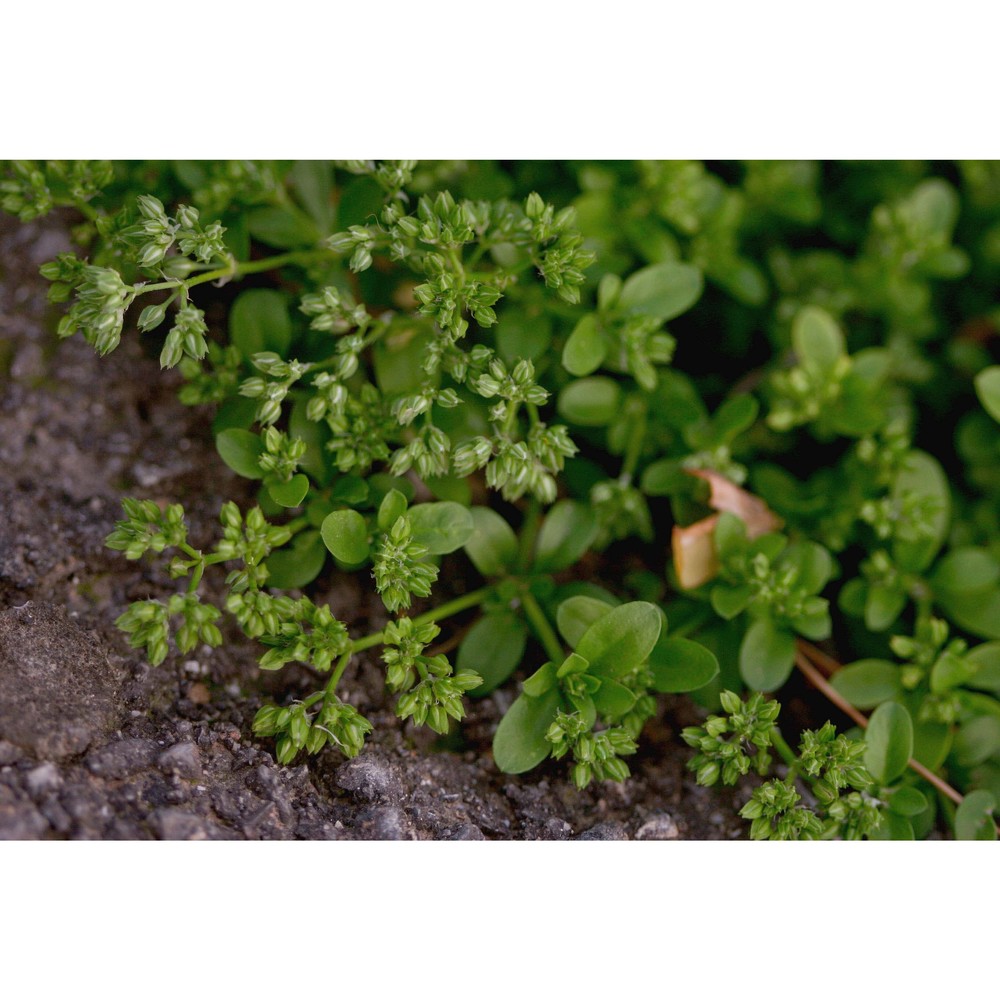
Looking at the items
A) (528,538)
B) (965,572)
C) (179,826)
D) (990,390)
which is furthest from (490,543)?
(990,390)

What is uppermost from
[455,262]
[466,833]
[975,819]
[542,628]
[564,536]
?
[455,262]

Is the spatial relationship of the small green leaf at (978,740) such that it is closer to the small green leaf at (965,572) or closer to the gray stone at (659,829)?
the small green leaf at (965,572)

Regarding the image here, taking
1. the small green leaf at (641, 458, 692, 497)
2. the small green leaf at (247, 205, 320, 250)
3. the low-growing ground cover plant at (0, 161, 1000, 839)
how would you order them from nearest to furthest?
1. the low-growing ground cover plant at (0, 161, 1000, 839)
2. the small green leaf at (247, 205, 320, 250)
3. the small green leaf at (641, 458, 692, 497)

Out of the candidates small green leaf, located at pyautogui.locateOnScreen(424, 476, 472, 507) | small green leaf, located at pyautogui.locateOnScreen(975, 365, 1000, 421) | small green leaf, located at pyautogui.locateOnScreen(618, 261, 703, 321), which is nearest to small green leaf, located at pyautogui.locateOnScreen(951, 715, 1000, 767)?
small green leaf, located at pyautogui.locateOnScreen(975, 365, 1000, 421)

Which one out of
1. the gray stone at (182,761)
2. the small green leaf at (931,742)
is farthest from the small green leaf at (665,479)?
the gray stone at (182,761)

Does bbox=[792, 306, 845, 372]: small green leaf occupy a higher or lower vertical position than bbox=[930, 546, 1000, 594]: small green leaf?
higher

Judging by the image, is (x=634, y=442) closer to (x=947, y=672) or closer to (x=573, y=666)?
(x=573, y=666)

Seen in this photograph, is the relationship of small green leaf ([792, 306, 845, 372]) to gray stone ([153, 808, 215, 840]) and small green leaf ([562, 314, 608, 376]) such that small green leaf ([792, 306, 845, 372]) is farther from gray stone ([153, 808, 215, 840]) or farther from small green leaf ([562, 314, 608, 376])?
gray stone ([153, 808, 215, 840])
